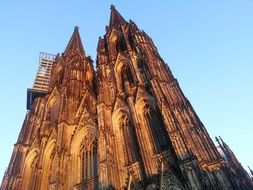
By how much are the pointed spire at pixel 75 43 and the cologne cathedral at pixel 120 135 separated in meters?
5.62

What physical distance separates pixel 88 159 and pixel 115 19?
58.3ft

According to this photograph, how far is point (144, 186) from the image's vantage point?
16.2m

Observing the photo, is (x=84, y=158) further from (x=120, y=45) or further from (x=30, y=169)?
(x=120, y=45)

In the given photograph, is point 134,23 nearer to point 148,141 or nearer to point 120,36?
point 120,36

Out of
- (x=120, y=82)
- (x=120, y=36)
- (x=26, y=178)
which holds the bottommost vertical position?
(x=26, y=178)

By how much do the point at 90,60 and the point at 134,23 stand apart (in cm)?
749

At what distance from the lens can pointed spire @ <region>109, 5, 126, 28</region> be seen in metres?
32.5

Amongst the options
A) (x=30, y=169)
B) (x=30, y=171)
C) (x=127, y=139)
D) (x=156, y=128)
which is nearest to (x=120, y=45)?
(x=127, y=139)

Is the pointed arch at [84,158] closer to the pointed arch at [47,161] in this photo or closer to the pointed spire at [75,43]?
the pointed arch at [47,161]

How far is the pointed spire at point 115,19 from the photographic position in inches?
1278

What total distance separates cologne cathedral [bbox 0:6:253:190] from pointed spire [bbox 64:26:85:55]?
5615 mm

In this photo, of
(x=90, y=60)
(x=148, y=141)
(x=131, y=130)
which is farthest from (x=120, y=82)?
(x=90, y=60)

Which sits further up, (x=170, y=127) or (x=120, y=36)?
(x=120, y=36)

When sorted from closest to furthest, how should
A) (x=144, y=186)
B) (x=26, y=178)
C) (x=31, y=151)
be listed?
(x=144, y=186)
(x=26, y=178)
(x=31, y=151)
